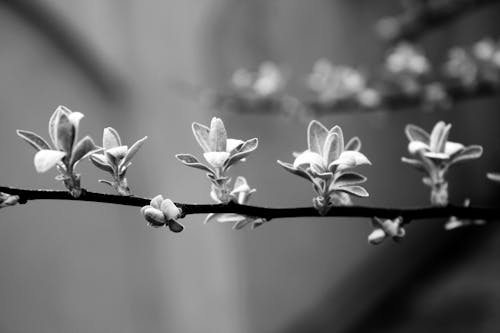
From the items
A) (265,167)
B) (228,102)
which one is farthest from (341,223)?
(228,102)

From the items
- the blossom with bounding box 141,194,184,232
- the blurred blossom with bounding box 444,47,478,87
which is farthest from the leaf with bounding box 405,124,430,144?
the blurred blossom with bounding box 444,47,478,87

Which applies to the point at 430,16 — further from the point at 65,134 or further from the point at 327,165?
the point at 65,134

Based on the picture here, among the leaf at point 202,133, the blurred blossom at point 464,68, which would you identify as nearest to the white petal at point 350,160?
the leaf at point 202,133

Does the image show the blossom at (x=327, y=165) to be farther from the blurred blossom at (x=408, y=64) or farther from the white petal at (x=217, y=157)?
the blurred blossom at (x=408, y=64)

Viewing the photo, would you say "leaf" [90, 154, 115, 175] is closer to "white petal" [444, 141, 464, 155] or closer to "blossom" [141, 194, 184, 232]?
"blossom" [141, 194, 184, 232]

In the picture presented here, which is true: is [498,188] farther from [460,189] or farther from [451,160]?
[451,160]

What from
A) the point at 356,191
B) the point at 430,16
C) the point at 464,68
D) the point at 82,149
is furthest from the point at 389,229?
the point at 430,16
